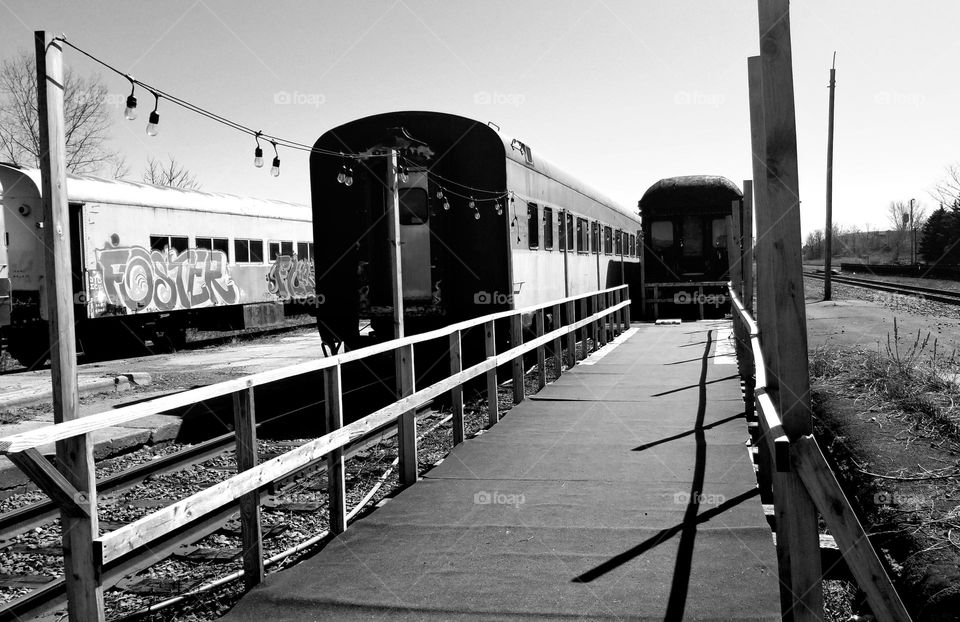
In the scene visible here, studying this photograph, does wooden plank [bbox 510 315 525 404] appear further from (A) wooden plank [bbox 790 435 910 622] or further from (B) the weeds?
(A) wooden plank [bbox 790 435 910 622]

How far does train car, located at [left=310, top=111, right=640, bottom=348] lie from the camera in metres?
12.2

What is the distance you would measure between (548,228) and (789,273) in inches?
478

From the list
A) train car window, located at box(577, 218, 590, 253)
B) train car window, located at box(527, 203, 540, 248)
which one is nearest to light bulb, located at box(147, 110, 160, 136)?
train car window, located at box(527, 203, 540, 248)

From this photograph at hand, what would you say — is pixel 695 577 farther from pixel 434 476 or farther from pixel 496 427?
pixel 496 427

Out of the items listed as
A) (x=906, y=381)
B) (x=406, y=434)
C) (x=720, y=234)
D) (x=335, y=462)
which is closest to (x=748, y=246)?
(x=906, y=381)

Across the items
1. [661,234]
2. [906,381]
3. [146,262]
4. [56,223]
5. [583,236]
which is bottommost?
[906,381]

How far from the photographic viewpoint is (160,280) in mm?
18625

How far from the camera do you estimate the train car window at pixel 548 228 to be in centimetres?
1485

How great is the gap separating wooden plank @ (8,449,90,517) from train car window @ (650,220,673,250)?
21347 mm

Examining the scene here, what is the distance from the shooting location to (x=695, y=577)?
4.16 m

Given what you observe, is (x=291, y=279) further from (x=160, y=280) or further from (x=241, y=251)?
(x=160, y=280)

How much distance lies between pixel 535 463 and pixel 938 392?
4.51 metres

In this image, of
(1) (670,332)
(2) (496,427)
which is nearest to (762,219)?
(2) (496,427)

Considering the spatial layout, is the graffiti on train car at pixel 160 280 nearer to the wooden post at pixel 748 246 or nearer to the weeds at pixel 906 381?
the wooden post at pixel 748 246
